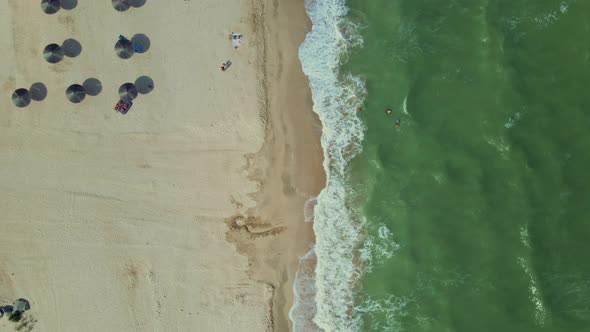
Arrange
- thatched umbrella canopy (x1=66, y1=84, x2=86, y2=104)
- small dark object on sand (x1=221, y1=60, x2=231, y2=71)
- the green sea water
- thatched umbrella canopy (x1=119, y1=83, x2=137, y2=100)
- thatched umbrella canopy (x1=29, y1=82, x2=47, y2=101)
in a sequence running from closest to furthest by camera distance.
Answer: thatched umbrella canopy (x1=66, y1=84, x2=86, y2=104) < thatched umbrella canopy (x1=119, y1=83, x2=137, y2=100) < the green sea water < thatched umbrella canopy (x1=29, y1=82, x2=47, y2=101) < small dark object on sand (x1=221, y1=60, x2=231, y2=71)

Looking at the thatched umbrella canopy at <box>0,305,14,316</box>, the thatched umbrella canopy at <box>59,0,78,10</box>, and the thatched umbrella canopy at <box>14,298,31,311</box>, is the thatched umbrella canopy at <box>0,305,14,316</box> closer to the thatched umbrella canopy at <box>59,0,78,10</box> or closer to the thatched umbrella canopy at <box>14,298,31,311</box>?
the thatched umbrella canopy at <box>14,298,31,311</box>

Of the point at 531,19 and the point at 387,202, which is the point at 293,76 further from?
the point at 531,19

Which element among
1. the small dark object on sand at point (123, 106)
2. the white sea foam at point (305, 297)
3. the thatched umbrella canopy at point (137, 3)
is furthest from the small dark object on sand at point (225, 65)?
the white sea foam at point (305, 297)

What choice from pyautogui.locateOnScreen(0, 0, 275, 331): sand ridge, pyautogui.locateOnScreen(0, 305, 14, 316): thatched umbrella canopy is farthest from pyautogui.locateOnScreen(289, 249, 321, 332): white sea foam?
pyautogui.locateOnScreen(0, 305, 14, 316): thatched umbrella canopy

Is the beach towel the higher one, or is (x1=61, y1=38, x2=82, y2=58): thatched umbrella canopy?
the beach towel

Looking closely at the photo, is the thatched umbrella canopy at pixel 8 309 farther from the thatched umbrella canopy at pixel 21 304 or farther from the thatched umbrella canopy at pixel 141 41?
the thatched umbrella canopy at pixel 141 41

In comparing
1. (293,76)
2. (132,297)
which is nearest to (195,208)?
(132,297)

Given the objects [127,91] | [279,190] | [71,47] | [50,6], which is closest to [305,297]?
[279,190]
